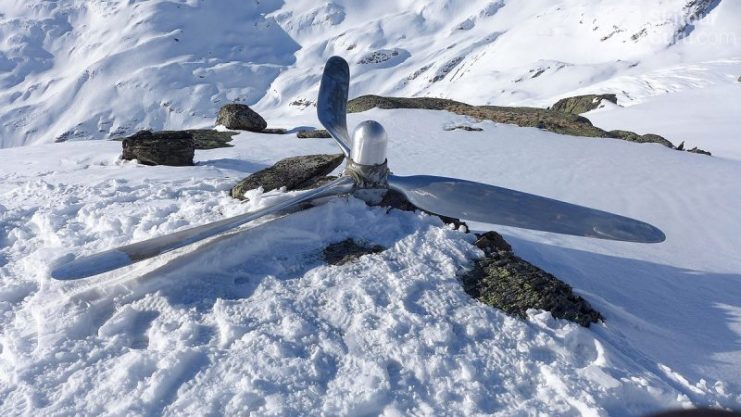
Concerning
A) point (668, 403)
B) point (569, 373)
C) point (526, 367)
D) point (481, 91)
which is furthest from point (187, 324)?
point (481, 91)

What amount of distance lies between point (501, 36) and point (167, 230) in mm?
125141

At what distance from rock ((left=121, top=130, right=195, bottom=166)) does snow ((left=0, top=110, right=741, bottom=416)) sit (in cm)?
234

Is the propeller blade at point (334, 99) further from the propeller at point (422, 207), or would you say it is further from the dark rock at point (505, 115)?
the dark rock at point (505, 115)

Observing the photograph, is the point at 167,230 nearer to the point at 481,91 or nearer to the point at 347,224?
the point at 347,224

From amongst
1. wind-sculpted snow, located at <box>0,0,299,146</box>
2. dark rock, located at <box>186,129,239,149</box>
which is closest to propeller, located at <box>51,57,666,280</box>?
dark rock, located at <box>186,129,239,149</box>

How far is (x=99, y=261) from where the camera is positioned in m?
3.32

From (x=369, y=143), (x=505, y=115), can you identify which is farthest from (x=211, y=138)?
(x=505, y=115)

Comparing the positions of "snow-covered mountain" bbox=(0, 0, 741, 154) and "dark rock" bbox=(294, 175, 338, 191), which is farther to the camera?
"snow-covered mountain" bbox=(0, 0, 741, 154)

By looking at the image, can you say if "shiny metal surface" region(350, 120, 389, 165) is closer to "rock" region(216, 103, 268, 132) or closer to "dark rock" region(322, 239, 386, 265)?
"dark rock" region(322, 239, 386, 265)

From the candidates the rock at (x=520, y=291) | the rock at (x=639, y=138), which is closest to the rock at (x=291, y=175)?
the rock at (x=520, y=291)

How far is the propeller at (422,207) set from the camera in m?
3.41

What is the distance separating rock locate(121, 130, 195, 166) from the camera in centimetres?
831

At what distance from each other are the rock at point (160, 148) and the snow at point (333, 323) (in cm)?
234

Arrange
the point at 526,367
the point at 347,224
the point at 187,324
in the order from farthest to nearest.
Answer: the point at 347,224 < the point at 187,324 < the point at 526,367
